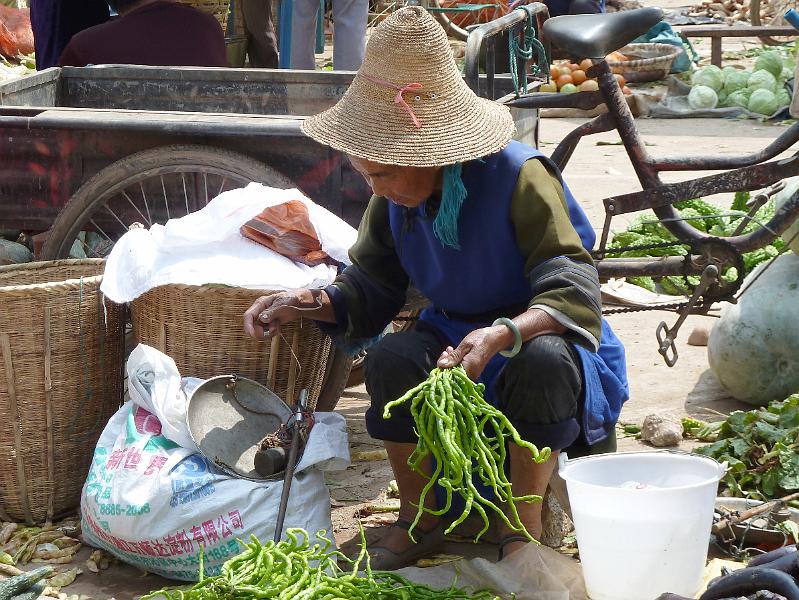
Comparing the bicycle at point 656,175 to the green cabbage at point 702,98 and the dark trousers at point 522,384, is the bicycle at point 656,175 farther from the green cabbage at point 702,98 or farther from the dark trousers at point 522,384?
the green cabbage at point 702,98

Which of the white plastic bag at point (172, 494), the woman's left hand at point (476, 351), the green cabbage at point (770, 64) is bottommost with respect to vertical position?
the white plastic bag at point (172, 494)

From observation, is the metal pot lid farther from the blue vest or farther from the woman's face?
the woman's face

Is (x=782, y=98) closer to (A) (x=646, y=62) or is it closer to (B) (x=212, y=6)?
(A) (x=646, y=62)

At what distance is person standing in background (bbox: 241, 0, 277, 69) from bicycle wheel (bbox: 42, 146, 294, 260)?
490 centimetres

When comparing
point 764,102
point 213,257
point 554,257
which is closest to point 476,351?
point 554,257

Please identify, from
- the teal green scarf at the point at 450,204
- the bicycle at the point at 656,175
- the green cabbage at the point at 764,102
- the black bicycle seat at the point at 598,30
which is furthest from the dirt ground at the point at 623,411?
the green cabbage at the point at 764,102

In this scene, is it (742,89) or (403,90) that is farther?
(742,89)

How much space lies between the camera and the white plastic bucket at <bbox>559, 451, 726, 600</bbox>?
7.85 ft

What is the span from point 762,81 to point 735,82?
0.24m

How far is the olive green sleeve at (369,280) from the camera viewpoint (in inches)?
125

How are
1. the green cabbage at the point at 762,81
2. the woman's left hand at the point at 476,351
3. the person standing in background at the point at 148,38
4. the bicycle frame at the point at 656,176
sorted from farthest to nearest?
the green cabbage at the point at 762,81 < the person standing in background at the point at 148,38 < the bicycle frame at the point at 656,176 < the woman's left hand at the point at 476,351

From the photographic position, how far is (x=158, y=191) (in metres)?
3.90

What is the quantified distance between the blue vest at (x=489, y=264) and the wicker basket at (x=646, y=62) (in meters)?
7.78

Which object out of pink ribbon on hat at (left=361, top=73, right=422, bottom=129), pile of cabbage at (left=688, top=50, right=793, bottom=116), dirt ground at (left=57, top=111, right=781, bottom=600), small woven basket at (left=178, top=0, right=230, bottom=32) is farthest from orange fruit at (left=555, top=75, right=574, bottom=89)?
pink ribbon on hat at (left=361, top=73, right=422, bottom=129)
